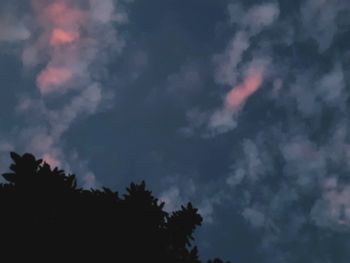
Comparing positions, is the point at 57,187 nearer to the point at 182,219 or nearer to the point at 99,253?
the point at 99,253

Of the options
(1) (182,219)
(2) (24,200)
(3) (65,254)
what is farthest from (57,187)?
(1) (182,219)

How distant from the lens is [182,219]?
A: 55.8ft

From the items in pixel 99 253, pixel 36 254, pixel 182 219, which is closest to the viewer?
pixel 36 254

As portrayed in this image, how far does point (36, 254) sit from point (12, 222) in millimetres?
1306

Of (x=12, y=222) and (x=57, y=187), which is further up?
(x=57, y=187)

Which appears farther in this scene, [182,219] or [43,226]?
[182,219]

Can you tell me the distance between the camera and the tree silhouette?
12.8 m

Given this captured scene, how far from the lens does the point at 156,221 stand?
15000mm

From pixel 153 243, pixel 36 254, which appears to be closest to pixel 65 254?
pixel 36 254

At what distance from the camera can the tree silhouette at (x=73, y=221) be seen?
12.8 meters

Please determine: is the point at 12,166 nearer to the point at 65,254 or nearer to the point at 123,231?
the point at 65,254

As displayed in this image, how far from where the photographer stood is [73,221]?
1373 cm

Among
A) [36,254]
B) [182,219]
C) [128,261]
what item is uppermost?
[182,219]

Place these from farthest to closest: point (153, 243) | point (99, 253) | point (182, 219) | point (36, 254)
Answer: point (182, 219) < point (153, 243) < point (99, 253) < point (36, 254)
